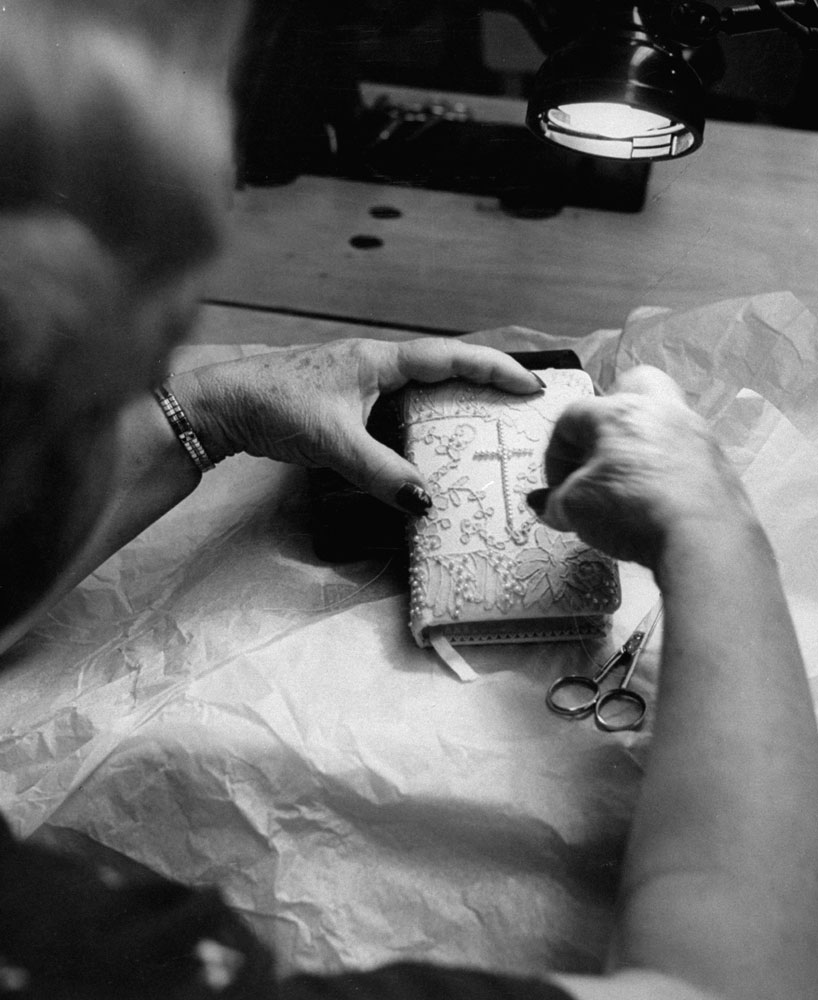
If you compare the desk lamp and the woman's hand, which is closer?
the desk lamp

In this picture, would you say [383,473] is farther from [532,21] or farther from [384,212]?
[532,21]

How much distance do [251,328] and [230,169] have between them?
0.53 feet

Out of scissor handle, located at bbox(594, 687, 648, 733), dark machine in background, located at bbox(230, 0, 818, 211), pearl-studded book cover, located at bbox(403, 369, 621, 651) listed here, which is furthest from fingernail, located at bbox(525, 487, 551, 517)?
dark machine in background, located at bbox(230, 0, 818, 211)

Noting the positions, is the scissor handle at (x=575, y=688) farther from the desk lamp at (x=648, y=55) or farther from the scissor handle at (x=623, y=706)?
the desk lamp at (x=648, y=55)

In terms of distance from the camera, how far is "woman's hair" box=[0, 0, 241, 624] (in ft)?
1.63

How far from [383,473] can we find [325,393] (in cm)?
9

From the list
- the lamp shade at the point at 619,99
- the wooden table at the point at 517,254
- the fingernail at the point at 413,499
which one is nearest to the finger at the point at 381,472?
the fingernail at the point at 413,499

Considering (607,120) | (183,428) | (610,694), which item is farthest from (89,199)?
(610,694)

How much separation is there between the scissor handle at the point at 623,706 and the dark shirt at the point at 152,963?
18 centimetres

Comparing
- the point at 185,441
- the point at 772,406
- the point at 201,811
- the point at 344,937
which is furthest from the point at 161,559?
the point at 772,406

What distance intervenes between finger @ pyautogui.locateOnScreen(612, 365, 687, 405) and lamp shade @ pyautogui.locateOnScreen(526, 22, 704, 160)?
0.14 meters

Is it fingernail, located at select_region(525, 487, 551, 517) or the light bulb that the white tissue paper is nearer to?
fingernail, located at select_region(525, 487, 551, 517)

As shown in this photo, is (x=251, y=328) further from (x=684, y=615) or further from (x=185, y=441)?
(x=684, y=615)

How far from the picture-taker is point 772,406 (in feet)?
2.22
